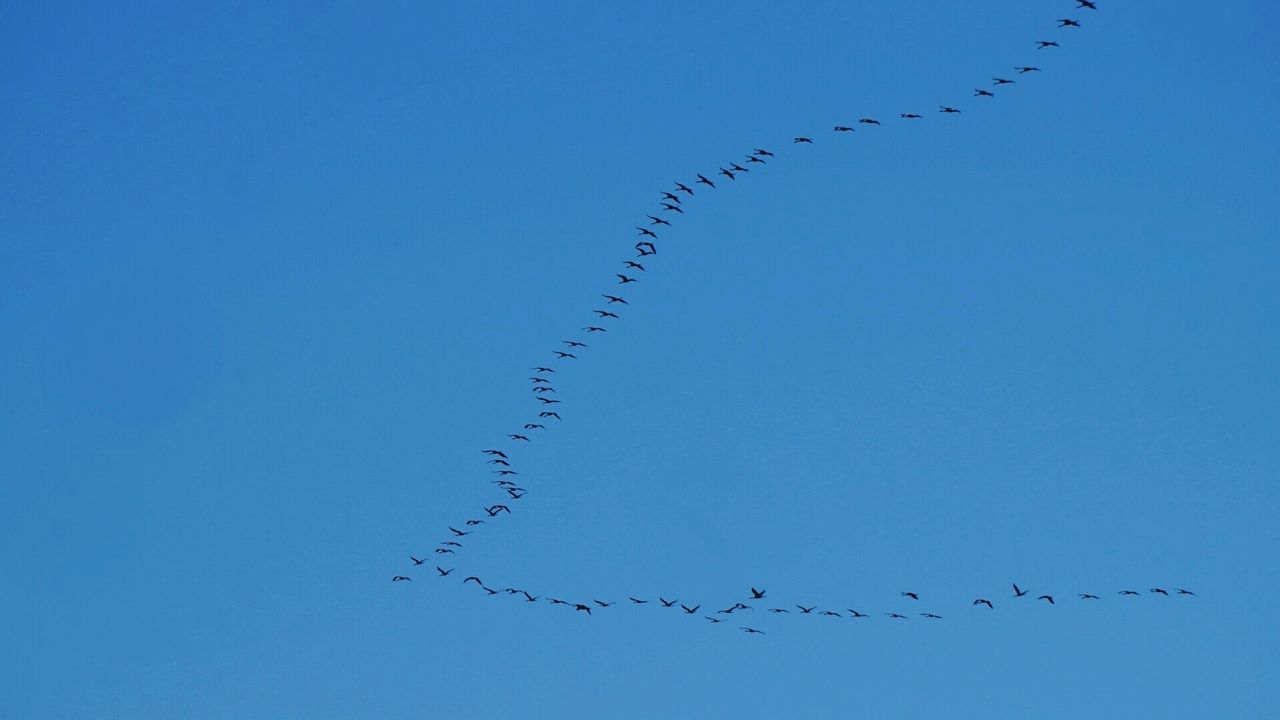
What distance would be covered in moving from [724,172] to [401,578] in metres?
Answer: 18.4

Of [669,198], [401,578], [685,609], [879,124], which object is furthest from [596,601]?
[879,124]

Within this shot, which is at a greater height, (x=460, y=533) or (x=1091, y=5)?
(x=1091, y=5)

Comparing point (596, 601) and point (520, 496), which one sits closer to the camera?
point (596, 601)

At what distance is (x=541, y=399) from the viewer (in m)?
65.0

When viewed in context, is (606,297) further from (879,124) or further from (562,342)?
(879,124)

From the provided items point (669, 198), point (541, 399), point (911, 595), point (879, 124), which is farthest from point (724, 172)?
point (911, 595)

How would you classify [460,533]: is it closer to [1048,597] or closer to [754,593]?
[754,593]

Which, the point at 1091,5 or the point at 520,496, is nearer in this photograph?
the point at 1091,5

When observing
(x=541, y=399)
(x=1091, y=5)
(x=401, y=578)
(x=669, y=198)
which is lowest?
(x=401, y=578)

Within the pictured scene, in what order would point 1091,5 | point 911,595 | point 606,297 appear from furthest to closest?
point 606,297, point 911,595, point 1091,5

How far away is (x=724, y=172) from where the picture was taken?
60156 mm

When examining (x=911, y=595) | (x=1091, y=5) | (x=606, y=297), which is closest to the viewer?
(x=1091, y=5)

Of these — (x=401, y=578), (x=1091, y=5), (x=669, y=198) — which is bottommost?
(x=401, y=578)

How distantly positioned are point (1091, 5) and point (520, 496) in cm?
2605
